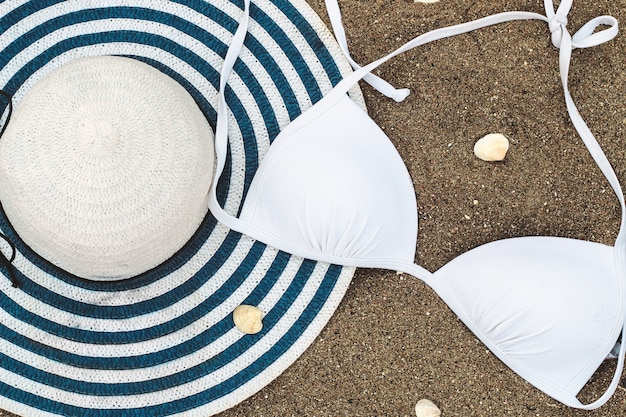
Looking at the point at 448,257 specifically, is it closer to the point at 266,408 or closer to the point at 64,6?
the point at 266,408

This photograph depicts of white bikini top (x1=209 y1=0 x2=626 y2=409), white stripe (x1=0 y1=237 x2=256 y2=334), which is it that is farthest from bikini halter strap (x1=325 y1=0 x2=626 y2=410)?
white stripe (x1=0 y1=237 x2=256 y2=334)

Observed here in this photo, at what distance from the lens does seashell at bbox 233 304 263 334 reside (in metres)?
0.97

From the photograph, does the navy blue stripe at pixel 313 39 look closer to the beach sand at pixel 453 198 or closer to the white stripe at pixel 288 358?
the beach sand at pixel 453 198

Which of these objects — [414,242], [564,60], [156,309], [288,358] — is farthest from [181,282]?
[564,60]

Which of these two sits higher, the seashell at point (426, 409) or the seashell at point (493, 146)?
the seashell at point (493, 146)

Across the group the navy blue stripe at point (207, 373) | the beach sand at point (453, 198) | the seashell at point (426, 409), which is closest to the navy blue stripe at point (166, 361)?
the navy blue stripe at point (207, 373)

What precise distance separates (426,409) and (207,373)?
326 mm

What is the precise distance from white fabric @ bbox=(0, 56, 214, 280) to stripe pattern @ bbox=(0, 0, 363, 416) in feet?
0.47

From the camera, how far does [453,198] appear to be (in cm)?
101

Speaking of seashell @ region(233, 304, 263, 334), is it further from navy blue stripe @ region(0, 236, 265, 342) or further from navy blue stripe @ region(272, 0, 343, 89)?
navy blue stripe @ region(272, 0, 343, 89)

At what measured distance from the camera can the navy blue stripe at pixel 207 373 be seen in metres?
0.97

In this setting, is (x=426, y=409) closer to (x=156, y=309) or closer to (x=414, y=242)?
(x=414, y=242)

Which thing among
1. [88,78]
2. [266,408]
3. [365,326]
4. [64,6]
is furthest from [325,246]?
[64,6]

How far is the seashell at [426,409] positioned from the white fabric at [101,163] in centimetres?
45
